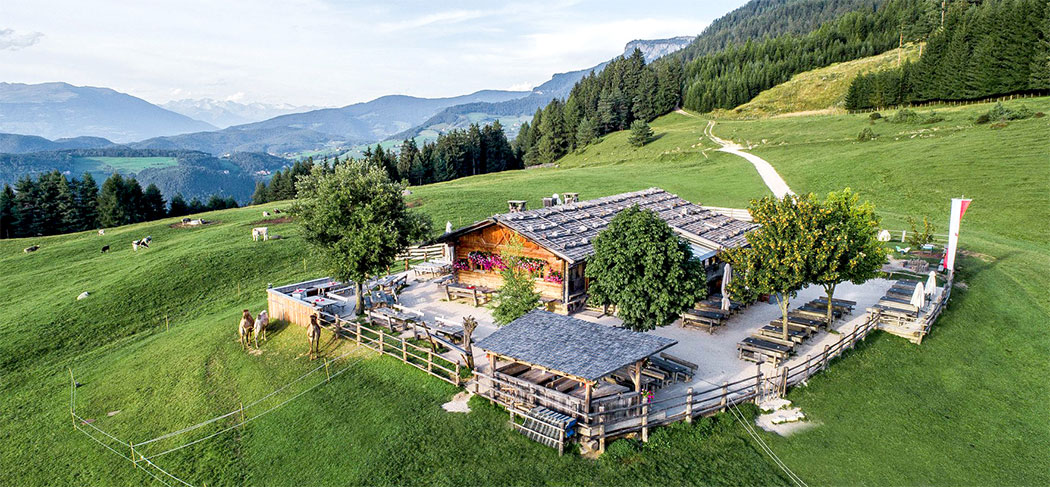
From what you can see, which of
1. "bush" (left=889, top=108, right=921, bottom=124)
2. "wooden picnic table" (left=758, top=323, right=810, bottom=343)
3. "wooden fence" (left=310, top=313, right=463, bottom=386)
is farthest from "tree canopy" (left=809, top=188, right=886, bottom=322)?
"bush" (left=889, top=108, right=921, bottom=124)

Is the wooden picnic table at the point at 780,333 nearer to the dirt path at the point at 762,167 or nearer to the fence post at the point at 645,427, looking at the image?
the fence post at the point at 645,427

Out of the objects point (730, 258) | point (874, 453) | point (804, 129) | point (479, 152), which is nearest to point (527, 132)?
point (479, 152)

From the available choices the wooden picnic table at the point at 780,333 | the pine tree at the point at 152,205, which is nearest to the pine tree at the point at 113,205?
the pine tree at the point at 152,205

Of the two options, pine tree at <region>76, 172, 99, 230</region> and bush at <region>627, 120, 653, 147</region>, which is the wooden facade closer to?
pine tree at <region>76, 172, 99, 230</region>

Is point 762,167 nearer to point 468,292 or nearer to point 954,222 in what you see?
point 954,222

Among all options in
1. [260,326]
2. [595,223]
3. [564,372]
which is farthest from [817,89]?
[260,326]

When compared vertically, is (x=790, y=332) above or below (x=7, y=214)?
below

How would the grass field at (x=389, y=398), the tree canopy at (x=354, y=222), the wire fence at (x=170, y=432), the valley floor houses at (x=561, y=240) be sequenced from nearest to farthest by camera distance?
1. the grass field at (x=389, y=398)
2. the wire fence at (x=170, y=432)
3. the tree canopy at (x=354, y=222)
4. the valley floor houses at (x=561, y=240)
